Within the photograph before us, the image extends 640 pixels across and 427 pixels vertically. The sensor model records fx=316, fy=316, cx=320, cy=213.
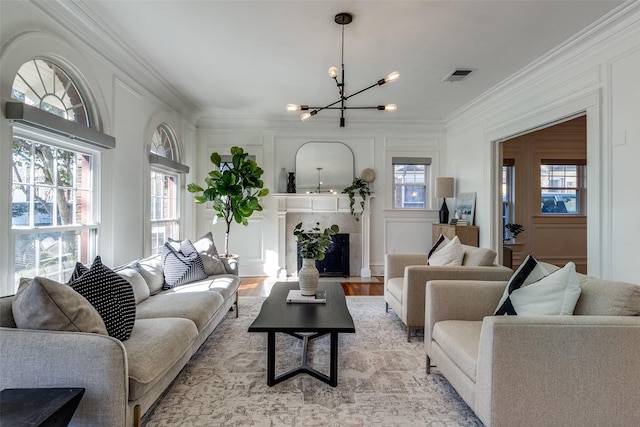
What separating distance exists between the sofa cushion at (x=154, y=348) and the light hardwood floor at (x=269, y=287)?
2431 mm

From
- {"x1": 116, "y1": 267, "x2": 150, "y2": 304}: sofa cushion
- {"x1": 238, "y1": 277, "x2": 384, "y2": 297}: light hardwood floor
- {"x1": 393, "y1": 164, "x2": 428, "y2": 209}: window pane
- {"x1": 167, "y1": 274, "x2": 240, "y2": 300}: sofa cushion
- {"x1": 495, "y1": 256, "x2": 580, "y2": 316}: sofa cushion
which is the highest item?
{"x1": 393, "y1": 164, "x2": 428, "y2": 209}: window pane

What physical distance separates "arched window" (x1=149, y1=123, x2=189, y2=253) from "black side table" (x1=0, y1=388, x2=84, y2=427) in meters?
3.07

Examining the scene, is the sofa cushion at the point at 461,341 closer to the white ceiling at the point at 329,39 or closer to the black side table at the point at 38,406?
the black side table at the point at 38,406

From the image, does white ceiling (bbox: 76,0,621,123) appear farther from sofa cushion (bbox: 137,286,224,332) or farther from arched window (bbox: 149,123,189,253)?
sofa cushion (bbox: 137,286,224,332)

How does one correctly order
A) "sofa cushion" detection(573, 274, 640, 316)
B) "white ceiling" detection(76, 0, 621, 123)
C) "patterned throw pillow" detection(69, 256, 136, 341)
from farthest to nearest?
1. "white ceiling" detection(76, 0, 621, 123)
2. "patterned throw pillow" detection(69, 256, 136, 341)
3. "sofa cushion" detection(573, 274, 640, 316)

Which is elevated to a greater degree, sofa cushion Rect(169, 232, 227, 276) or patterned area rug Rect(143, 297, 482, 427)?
sofa cushion Rect(169, 232, 227, 276)

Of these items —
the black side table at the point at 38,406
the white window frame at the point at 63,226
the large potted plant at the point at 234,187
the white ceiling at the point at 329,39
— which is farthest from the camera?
the large potted plant at the point at 234,187

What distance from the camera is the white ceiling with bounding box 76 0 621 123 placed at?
2.51 m

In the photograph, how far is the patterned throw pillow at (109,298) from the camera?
1790 millimetres

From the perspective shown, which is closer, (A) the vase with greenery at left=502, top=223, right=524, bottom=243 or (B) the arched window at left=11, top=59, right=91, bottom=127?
(B) the arched window at left=11, top=59, right=91, bottom=127

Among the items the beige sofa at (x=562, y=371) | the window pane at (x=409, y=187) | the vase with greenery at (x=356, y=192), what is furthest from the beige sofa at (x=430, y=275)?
the window pane at (x=409, y=187)

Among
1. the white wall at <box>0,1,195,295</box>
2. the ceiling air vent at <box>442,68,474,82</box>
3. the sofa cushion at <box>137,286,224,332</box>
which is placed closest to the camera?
the white wall at <box>0,1,195,295</box>

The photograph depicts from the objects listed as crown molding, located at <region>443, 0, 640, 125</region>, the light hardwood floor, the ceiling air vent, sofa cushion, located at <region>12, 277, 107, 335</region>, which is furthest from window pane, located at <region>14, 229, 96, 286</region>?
crown molding, located at <region>443, 0, 640, 125</region>

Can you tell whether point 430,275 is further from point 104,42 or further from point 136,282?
point 104,42
